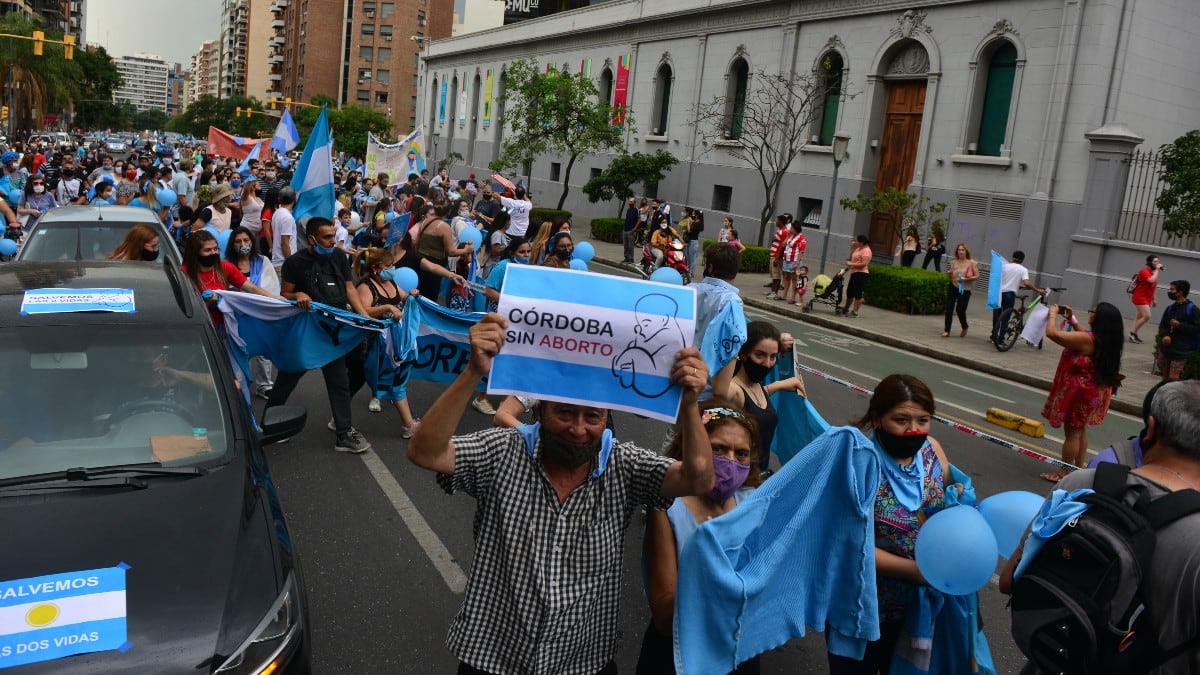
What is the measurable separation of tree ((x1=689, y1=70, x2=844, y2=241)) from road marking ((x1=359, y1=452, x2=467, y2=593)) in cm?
2237

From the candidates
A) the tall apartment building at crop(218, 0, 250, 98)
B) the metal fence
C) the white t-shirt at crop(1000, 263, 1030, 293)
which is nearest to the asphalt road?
the white t-shirt at crop(1000, 263, 1030, 293)

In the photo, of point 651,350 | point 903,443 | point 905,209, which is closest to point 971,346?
point 905,209

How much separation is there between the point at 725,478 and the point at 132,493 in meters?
2.17

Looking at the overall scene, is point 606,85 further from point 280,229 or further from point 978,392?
point 280,229

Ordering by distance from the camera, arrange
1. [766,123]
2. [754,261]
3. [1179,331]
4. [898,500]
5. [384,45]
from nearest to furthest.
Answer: [898,500], [1179,331], [754,261], [766,123], [384,45]

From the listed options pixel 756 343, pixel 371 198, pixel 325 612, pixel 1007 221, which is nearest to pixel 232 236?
pixel 325 612

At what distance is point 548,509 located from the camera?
9.18ft

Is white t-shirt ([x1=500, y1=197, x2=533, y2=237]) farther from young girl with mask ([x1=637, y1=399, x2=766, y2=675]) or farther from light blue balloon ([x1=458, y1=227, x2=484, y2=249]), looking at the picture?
young girl with mask ([x1=637, y1=399, x2=766, y2=675])

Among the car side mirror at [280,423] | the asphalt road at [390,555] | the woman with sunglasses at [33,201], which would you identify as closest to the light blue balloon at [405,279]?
the asphalt road at [390,555]

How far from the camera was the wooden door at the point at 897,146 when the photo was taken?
90.2 ft

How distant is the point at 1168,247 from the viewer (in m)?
20.2

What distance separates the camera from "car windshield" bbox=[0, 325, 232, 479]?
378cm

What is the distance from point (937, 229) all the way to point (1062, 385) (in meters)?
14.9

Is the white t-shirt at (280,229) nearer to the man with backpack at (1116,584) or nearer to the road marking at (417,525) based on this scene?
the road marking at (417,525)
